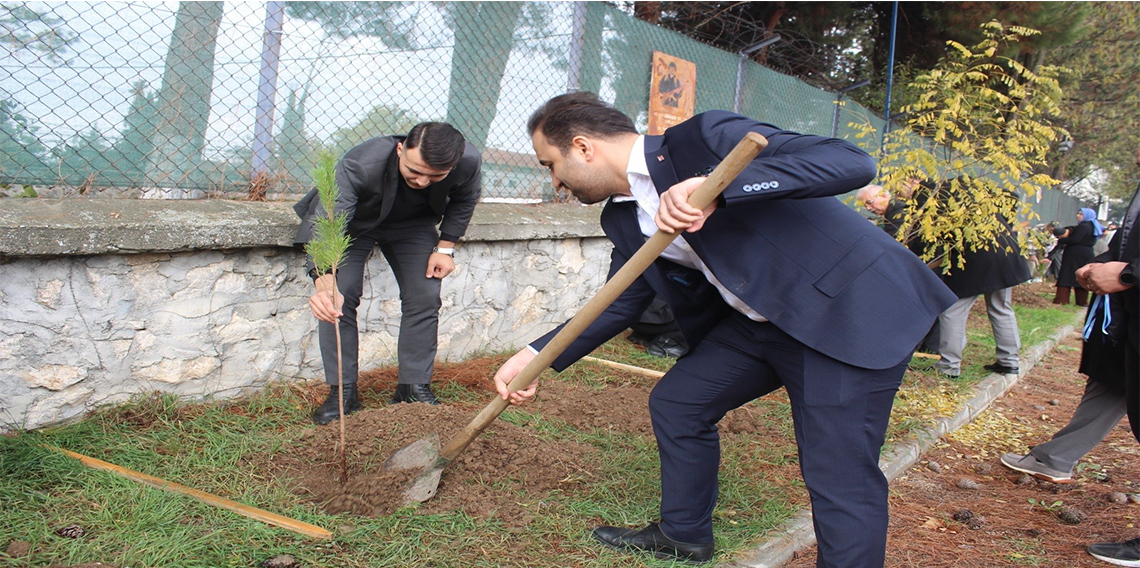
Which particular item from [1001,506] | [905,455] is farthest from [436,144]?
[1001,506]

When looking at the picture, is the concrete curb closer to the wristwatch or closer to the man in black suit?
the wristwatch

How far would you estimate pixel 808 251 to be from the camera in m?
2.14

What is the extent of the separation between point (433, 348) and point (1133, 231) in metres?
3.39

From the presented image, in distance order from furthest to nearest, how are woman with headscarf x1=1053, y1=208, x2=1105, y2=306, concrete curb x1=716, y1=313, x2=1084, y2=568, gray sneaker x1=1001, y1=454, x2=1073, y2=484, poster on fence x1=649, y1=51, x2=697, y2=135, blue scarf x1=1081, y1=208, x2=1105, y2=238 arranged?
blue scarf x1=1081, y1=208, x2=1105, y2=238 → woman with headscarf x1=1053, y1=208, x2=1105, y2=306 → poster on fence x1=649, y1=51, x2=697, y2=135 → gray sneaker x1=1001, y1=454, x2=1073, y2=484 → concrete curb x1=716, y1=313, x2=1084, y2=568

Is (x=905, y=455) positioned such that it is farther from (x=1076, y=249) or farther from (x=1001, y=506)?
(x=1076, y=249)

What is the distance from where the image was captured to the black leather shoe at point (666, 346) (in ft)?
19.1

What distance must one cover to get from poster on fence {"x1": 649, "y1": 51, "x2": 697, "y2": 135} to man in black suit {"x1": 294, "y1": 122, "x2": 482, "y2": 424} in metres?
3.16

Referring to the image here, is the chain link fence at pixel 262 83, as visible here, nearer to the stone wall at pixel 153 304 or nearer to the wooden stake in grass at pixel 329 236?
the stone wall at pixel 153 304

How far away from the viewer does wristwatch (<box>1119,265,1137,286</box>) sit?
10.5 ft

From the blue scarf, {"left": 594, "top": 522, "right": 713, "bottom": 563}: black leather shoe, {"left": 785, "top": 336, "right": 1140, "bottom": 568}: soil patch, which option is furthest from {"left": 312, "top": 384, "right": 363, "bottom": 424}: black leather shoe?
the blue scarf

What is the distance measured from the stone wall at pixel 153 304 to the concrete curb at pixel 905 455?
266cm

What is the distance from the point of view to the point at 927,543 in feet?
10.4

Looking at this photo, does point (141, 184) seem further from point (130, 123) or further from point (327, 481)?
point (327, 481)

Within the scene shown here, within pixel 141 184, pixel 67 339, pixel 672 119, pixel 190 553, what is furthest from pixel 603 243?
pixel 190 553
